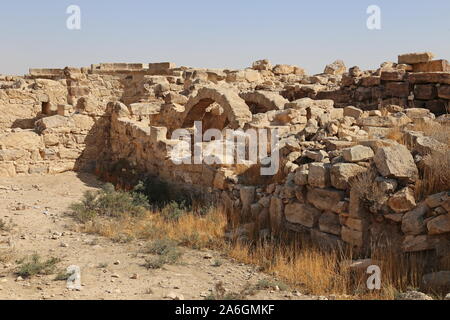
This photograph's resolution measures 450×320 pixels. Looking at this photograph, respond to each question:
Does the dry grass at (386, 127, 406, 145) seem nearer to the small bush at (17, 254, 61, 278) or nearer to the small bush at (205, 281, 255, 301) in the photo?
the small bush at (205, 281, 255, 301)

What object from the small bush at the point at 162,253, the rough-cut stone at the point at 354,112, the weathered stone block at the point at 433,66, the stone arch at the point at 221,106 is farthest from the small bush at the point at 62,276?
the weathered stone block at the point at 433,66

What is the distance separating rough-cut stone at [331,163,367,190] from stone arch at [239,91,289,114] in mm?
5353

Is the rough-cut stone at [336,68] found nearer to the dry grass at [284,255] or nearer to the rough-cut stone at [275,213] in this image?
the dry grass at [284,255]

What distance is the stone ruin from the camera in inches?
207

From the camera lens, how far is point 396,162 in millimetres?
5309

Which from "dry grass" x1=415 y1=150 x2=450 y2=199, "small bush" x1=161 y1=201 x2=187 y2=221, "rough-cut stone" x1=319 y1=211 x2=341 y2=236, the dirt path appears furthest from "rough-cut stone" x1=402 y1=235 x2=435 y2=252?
"small bush" x1=161 y1=201 x2=187 y2=221

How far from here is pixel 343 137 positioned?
6844 mm

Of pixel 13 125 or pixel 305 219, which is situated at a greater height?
pixel 13 125

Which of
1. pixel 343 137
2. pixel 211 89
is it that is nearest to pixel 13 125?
pixel 211 89

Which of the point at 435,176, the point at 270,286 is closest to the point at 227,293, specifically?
the point at 270,286

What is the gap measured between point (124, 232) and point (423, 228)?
3.91 metres

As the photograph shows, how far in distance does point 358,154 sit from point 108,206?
12.9 ft

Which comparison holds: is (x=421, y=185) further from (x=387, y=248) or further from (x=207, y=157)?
(x=207, y=157)
